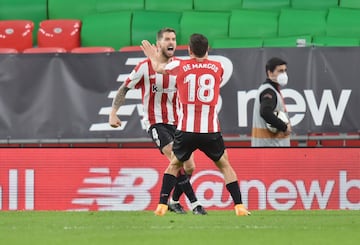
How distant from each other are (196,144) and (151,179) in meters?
3.20

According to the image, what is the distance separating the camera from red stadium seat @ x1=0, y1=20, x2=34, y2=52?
1808cm

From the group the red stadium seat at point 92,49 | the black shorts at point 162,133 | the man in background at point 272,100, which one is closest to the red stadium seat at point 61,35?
the red stadium seat at point 92,49

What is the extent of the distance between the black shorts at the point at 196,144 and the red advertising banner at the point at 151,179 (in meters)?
2.95

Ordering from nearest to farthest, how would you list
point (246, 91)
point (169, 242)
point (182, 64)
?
point (169, 242)
point (182, 64)
point (246, 91)

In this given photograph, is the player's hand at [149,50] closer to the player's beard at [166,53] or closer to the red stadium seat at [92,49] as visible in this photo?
the player's beard at [166,53]

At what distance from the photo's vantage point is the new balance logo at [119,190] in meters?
14.4

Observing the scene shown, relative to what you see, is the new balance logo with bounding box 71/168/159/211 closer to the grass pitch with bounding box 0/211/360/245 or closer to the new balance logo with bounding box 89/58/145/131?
the new balance logo with bounding box 89/58/145/131

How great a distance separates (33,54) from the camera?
1575 cm

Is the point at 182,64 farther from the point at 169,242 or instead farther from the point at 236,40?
the point at 236,40

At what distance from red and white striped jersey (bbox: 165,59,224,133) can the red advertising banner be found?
310 cm

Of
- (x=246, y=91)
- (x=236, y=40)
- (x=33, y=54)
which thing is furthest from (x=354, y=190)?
(x=33, y=54)

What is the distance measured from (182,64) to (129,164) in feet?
11.4

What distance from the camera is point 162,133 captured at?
12484 mm

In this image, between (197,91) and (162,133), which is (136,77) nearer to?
(162,133)
